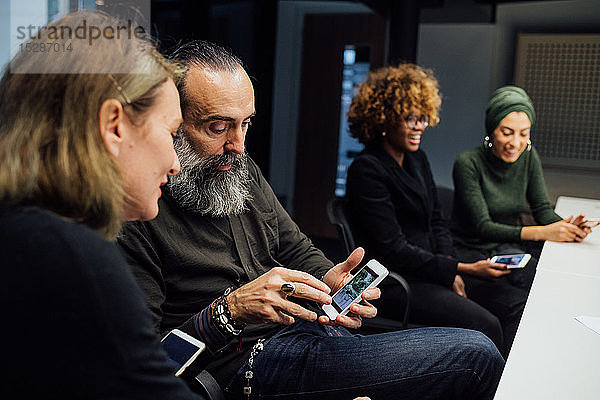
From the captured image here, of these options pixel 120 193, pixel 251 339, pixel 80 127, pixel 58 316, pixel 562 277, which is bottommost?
pixel 251 339

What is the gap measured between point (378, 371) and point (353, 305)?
0.19 meters

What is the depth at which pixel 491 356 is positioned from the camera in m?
1.63

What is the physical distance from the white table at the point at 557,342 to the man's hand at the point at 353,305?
407mm

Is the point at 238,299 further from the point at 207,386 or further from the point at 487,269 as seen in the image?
the point at 487,269

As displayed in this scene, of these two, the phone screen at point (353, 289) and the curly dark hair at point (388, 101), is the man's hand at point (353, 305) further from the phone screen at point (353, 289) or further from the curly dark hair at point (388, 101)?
the curly dark hair at point (388, 101)

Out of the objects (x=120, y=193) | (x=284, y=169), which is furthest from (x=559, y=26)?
(x=120, y=193)

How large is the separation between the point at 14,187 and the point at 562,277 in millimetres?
1789

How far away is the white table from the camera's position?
114 cm

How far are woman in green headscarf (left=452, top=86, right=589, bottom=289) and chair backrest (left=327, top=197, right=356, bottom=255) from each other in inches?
35.5

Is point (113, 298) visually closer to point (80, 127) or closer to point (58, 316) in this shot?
point (58, 316)

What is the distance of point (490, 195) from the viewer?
3.30m

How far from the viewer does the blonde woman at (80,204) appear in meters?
0.76

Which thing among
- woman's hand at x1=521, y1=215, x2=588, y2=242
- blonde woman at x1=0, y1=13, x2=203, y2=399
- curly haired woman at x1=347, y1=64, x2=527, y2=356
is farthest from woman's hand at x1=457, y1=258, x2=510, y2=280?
blonde woman at x1=0, y1=13, x2=203, y2=399

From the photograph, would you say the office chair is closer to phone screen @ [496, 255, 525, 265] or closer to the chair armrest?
phone screen @ [496, 255, 525, 265]
